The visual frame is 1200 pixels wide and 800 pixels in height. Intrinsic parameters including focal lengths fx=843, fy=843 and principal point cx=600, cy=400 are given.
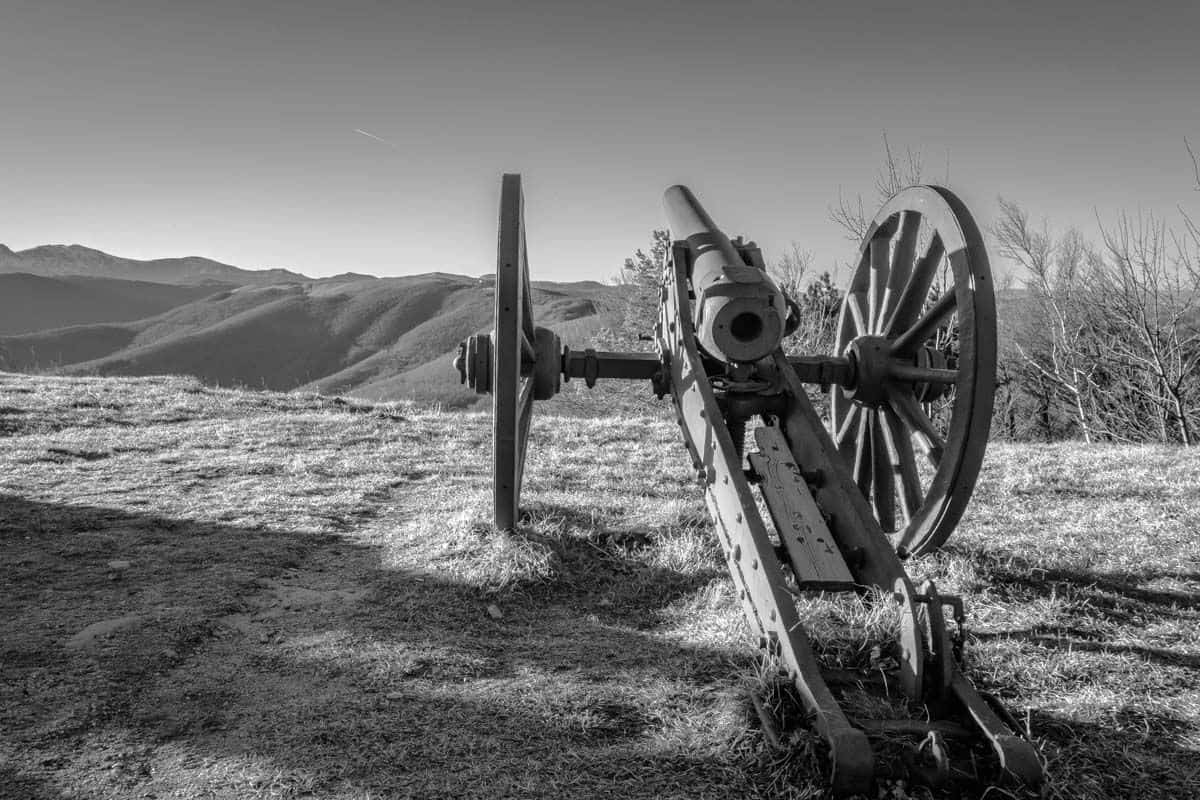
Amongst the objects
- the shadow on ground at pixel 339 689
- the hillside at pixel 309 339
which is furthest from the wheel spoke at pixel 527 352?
the hillside at pixel 309 339

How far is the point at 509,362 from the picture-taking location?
402 centimetres

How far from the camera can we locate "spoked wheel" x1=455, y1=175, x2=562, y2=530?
13.2 ft

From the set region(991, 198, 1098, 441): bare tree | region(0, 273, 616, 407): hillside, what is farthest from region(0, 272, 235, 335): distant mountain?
region(991, 198, 1098, 441): bare tree

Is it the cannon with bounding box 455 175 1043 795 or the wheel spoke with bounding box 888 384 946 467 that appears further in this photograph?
the wheel spoke with bounding box 888 384 946 467

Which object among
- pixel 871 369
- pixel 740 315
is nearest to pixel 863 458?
pixel 871 369

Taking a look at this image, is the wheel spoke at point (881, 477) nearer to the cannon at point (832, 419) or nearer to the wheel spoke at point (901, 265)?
the cannon at point (832, 419)

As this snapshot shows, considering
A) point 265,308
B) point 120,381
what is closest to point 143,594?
point 120,381

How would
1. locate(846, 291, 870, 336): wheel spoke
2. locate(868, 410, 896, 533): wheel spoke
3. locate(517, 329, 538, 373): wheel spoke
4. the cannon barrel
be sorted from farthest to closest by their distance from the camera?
locate(846, 291, 870, 336): wheel spoke → locate(517, 329, 538, 373): wheel spoke → locate(868, 410, 896, 533): wheel spoke → the cannon barrel

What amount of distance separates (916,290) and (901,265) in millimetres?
238

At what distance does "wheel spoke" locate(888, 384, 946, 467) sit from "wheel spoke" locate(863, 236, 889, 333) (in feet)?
1.87

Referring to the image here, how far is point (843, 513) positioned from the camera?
11.3 feet

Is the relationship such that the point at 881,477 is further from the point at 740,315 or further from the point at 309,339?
the point at 309,339

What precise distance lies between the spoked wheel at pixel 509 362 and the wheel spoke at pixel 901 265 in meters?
1.94

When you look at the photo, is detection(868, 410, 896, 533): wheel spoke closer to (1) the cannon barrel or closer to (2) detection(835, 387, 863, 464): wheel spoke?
(2) detection(835, 387, 863, 464): wheel spoke
